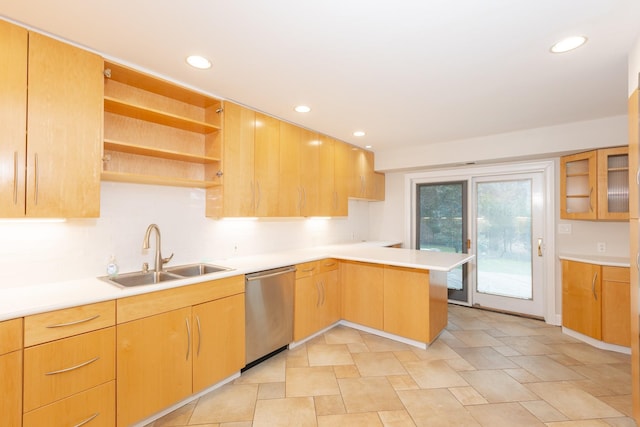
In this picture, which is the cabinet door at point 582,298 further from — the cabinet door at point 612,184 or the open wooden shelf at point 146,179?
the open wooden shelf at point 146,179

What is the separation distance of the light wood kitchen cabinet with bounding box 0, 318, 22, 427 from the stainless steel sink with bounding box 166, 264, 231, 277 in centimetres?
110

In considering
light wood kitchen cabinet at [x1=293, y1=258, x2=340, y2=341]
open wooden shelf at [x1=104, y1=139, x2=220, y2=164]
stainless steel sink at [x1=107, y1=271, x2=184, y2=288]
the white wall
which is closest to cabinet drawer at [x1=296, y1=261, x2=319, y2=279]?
light wood kitchen cabinet at [x1=293, y1=258, x2=340, y2=341]

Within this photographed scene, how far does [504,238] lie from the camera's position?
4184mm

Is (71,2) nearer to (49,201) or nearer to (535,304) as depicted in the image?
(49,201)

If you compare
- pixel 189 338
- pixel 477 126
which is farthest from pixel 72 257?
pixel 477 126

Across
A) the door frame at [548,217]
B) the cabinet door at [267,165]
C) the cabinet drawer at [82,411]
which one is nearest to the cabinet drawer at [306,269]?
the cabinet door at [267,165]

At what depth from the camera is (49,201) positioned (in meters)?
1.75

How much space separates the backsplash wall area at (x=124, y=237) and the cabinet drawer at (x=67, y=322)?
630 mm

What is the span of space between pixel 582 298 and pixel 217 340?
3.76 m

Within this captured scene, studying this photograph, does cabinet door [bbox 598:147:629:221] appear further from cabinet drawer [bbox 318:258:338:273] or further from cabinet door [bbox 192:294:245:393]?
cabinet door [bbox 192:294:245:393]

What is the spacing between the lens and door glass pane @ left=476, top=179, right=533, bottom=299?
4.04 metres

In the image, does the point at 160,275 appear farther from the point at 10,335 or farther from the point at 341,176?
the point at 341,176

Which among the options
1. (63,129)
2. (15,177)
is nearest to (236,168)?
(63,129)

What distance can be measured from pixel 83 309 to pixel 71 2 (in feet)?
5.26
